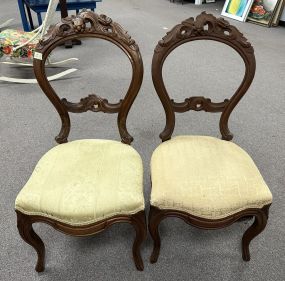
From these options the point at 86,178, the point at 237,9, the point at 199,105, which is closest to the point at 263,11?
the point at 237,9

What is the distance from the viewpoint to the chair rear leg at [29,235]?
976mm

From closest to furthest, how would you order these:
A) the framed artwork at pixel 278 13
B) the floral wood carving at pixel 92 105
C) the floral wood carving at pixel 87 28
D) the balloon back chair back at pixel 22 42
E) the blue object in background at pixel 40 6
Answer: the floral wood carving at pixel 87 28 < the floral wood carving at pixel 92 105 < the balloon back chair back at pixel 22 42 < the blue object in background at pixel 40 6 < the framed artwork at pixel 278 13

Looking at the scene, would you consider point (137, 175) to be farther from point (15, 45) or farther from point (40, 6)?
point (40, 6)

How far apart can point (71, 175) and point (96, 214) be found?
183mm

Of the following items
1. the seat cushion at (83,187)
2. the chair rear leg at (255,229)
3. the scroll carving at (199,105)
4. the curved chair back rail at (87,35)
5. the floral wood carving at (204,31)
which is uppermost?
the floral wood carving at (204,31)

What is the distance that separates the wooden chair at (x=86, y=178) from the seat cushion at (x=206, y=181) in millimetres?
90

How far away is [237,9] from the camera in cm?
420

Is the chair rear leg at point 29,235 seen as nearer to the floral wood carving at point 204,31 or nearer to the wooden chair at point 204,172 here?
the wooden chair at point 204,172

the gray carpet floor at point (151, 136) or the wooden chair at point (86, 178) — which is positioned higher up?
the wooden chair at point (86, 178)

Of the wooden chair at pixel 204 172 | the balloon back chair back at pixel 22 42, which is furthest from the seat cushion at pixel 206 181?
the balloon back chair back at pixel 22 42

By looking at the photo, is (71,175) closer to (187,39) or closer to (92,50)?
(187,39)

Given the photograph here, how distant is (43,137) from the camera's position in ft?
6.21

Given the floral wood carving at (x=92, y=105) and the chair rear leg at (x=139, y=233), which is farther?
the floral wood carving at (x=92, y=105)

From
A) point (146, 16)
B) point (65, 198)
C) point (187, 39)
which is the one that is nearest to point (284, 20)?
point (146, 16)
